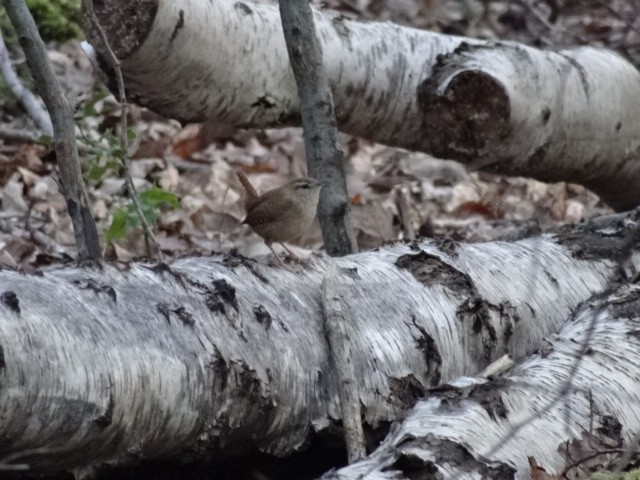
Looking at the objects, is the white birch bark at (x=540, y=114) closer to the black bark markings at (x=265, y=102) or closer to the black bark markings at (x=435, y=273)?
the black bark markings at (x=265, y=102)

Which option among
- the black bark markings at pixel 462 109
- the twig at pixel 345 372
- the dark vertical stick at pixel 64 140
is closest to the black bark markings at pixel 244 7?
the black bark markings at pixel 462 109

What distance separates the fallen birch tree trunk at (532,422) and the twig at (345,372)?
0.95ft

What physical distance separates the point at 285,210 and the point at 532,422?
204 cm

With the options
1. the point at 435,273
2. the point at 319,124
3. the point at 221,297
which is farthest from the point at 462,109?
the point at 221,297

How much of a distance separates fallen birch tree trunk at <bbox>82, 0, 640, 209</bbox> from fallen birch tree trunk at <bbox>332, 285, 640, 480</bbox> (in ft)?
5.23

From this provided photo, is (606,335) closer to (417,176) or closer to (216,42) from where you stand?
(216,42)

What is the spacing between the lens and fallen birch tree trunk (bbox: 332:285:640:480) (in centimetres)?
239

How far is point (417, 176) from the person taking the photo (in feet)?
23.5

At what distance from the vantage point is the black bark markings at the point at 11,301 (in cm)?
237

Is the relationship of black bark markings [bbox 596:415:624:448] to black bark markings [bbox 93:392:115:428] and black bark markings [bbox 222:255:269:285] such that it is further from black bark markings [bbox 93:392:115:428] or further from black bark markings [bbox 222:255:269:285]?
black bark markings [bbox 93:392:115:428]

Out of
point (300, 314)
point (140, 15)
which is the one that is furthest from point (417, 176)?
point (300, 314)

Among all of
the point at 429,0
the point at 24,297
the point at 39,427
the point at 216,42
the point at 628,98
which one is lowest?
the point at 39,427

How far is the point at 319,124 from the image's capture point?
4.08 m

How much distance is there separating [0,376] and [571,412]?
149cm
